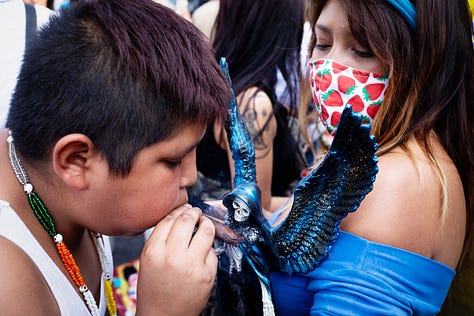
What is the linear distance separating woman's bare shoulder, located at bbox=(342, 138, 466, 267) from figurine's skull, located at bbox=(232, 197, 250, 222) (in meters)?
0.32

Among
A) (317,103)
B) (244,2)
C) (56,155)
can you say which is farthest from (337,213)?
(244,2)

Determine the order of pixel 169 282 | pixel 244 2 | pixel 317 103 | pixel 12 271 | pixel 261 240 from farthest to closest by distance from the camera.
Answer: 1. pixel 244 2
2. pixel 317 103
3. pixel 261 240
4. pixel 169 282
5. pixel 12 271

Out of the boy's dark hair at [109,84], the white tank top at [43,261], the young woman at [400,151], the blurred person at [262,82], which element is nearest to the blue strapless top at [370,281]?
the young woman at [400,151]

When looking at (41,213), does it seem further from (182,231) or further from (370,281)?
(370,281)

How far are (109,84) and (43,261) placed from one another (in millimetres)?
513

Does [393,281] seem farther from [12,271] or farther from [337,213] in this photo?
[12,271]

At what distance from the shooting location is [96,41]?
1.33 metres

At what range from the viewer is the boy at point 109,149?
4.33ft

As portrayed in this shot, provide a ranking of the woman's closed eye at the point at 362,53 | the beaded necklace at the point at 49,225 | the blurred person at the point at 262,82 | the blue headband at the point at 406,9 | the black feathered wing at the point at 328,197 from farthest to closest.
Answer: the blurred person at the point at 262,82 < the woman's closed eye at the point at 362,53 < the blue headband at the point at 406,9 < the beaded necklace at the point at 49,225 < the black feathered wing at the point at 328,197

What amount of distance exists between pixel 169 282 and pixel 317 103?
2.84ft

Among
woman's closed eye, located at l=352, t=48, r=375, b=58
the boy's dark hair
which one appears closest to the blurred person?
woman's closed eye, located at l=352, t=48, r=375, b=58

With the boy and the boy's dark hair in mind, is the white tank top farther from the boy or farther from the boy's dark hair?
the boy's dark hair

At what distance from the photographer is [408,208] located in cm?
150

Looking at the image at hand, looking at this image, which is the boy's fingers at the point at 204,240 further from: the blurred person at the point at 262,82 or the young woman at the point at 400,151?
the blurred person at the point at 262,82
